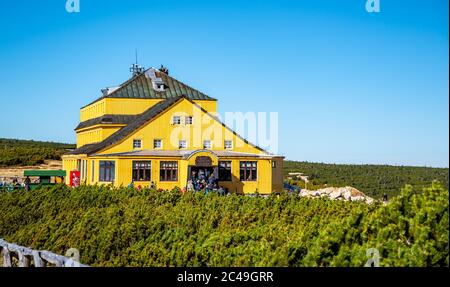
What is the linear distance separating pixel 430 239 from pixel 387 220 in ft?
3.38

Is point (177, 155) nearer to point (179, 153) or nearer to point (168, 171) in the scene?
point (179, 153)

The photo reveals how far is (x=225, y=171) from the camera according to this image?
4081 centimetres

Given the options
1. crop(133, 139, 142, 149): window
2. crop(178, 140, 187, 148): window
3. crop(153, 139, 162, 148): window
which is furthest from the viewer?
crop(178, 140, 187, 148): window

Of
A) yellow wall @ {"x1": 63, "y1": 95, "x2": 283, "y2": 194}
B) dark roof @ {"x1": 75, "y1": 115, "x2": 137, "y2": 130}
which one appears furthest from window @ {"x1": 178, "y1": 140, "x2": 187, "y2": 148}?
dark roof @ {"x1": 75, "y1": 115, "x2": 137, "y2": 130}

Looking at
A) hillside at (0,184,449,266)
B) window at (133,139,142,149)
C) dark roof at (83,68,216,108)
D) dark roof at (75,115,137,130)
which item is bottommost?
hillside at (0,184,449,266)

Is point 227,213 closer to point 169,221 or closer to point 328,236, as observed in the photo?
point 169,221

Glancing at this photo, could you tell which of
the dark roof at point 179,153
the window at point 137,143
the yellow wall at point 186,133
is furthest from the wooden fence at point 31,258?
the yellow wall at point 186,133

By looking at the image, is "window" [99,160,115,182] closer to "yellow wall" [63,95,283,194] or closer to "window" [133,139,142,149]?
"yellow wall" [63,95,283,194]

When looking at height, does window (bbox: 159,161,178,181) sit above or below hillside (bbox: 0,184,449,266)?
above

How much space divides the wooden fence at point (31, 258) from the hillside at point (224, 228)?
5.03ft

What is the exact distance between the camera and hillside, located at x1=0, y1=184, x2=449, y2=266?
11.2 meters

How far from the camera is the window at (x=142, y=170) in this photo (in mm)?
→ 39500

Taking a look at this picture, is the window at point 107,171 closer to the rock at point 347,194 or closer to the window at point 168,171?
the window at point 168,171

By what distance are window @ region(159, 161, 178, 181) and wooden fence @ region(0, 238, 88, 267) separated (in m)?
19.9
